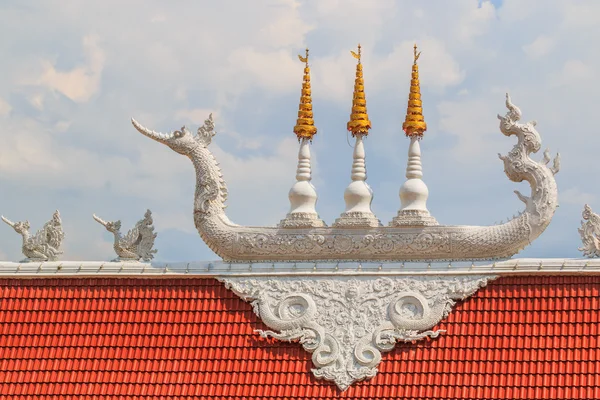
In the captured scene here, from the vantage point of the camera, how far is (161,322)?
19625 mm

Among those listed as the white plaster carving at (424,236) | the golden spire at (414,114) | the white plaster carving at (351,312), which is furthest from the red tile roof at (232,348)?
the golden spire at (414,114)

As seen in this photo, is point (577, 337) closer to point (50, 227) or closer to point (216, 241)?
point (216, 241)

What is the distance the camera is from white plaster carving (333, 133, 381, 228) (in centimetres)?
1948

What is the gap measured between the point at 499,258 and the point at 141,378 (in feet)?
19.2

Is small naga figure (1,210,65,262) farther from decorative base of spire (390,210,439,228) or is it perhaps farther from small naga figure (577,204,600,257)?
small naga figure (577,204,600,257)

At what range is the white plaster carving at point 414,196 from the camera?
63.6 feet

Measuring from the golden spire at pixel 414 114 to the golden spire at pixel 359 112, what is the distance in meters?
0.62

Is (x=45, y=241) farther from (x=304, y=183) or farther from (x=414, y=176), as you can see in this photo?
(x=414, y=176)

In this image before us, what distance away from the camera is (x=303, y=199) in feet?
65.0

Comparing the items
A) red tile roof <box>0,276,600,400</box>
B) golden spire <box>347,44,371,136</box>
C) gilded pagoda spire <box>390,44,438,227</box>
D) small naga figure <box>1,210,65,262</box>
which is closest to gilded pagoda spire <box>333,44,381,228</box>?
golden spire <box>347,44,371,136</box>

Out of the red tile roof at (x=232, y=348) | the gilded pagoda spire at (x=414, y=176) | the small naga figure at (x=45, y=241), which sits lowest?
the red tile roof at (x=232, y=348)

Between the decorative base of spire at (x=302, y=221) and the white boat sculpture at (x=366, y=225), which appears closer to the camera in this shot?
the white boat sculpture at (x=366, y=225)

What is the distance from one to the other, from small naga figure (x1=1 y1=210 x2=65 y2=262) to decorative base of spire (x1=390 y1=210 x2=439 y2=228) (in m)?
5.70

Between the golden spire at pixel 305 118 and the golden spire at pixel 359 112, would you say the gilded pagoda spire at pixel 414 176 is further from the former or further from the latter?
the golden spire at pixel 305 118
